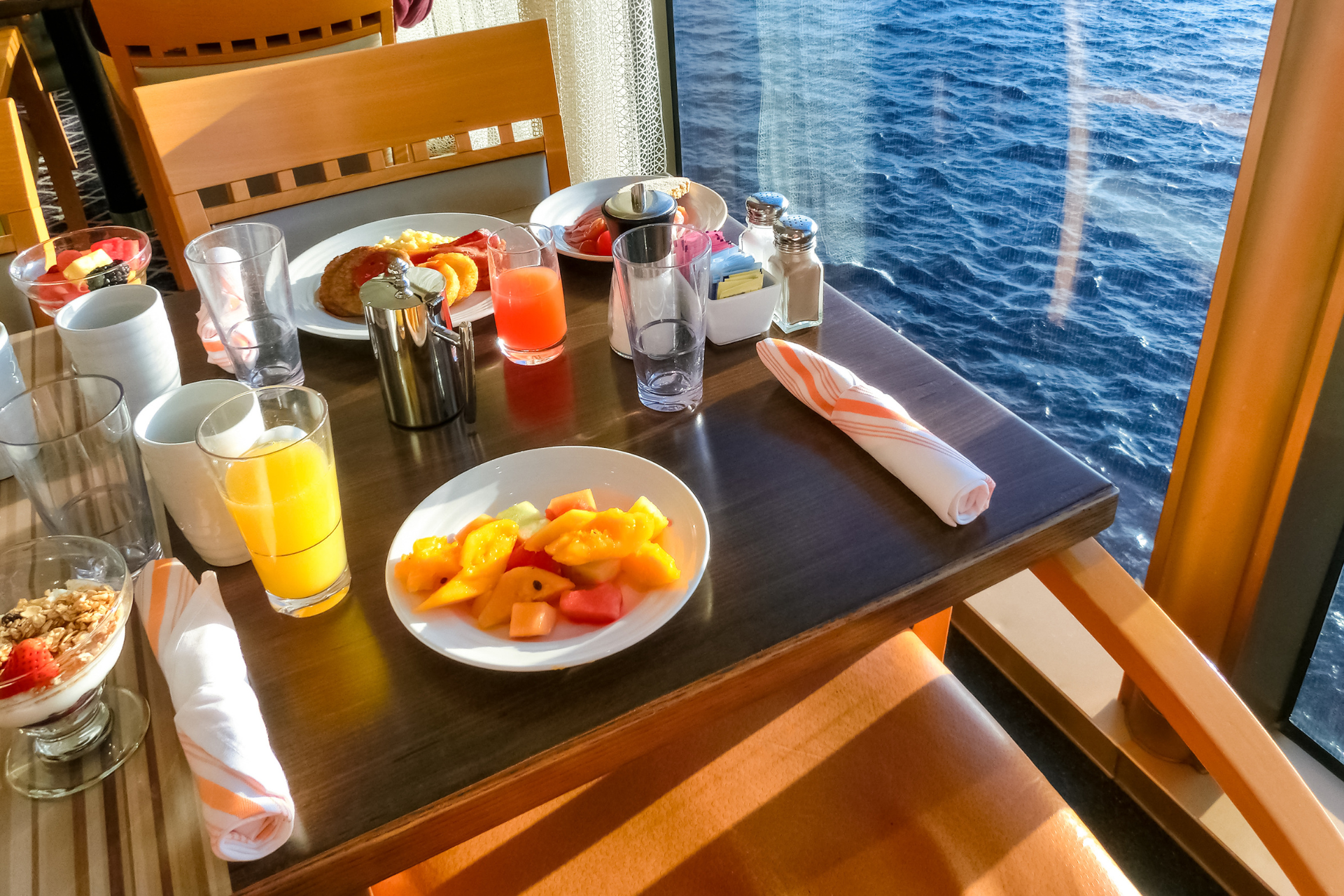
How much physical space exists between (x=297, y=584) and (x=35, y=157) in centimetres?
364

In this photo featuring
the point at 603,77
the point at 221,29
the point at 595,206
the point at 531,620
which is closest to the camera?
the point at 531,620

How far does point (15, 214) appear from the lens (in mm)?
1259

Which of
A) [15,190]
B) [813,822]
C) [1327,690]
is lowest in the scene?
[1327,690]

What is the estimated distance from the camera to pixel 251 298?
0.98 metres

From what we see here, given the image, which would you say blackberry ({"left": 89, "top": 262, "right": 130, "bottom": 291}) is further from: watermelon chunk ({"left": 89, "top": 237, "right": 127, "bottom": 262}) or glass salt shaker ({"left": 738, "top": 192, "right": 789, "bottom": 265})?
glass salt shaker ({"left": 738, "top": 192, "right": 789, "bottom": 265})

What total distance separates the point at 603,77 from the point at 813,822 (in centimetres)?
201

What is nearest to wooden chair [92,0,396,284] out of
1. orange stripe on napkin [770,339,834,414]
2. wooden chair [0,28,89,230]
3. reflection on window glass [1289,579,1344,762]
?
wooden chair [0,28,89,230]

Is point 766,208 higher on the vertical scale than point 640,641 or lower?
higher

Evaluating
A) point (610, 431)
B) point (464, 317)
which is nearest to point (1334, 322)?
A: point (610, 431)

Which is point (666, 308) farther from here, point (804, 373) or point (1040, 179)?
point (1040, 179)

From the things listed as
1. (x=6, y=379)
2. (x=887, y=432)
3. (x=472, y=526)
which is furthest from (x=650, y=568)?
(x=6, y=379)

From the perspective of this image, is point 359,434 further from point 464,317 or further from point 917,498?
point 917,498

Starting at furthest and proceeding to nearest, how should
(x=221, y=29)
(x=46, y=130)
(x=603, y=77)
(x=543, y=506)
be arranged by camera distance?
(x=46, y=130) < (x=603, y=77) < (x=221, y=29) < (x=543, y=506)

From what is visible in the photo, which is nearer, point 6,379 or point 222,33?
point 6,379
